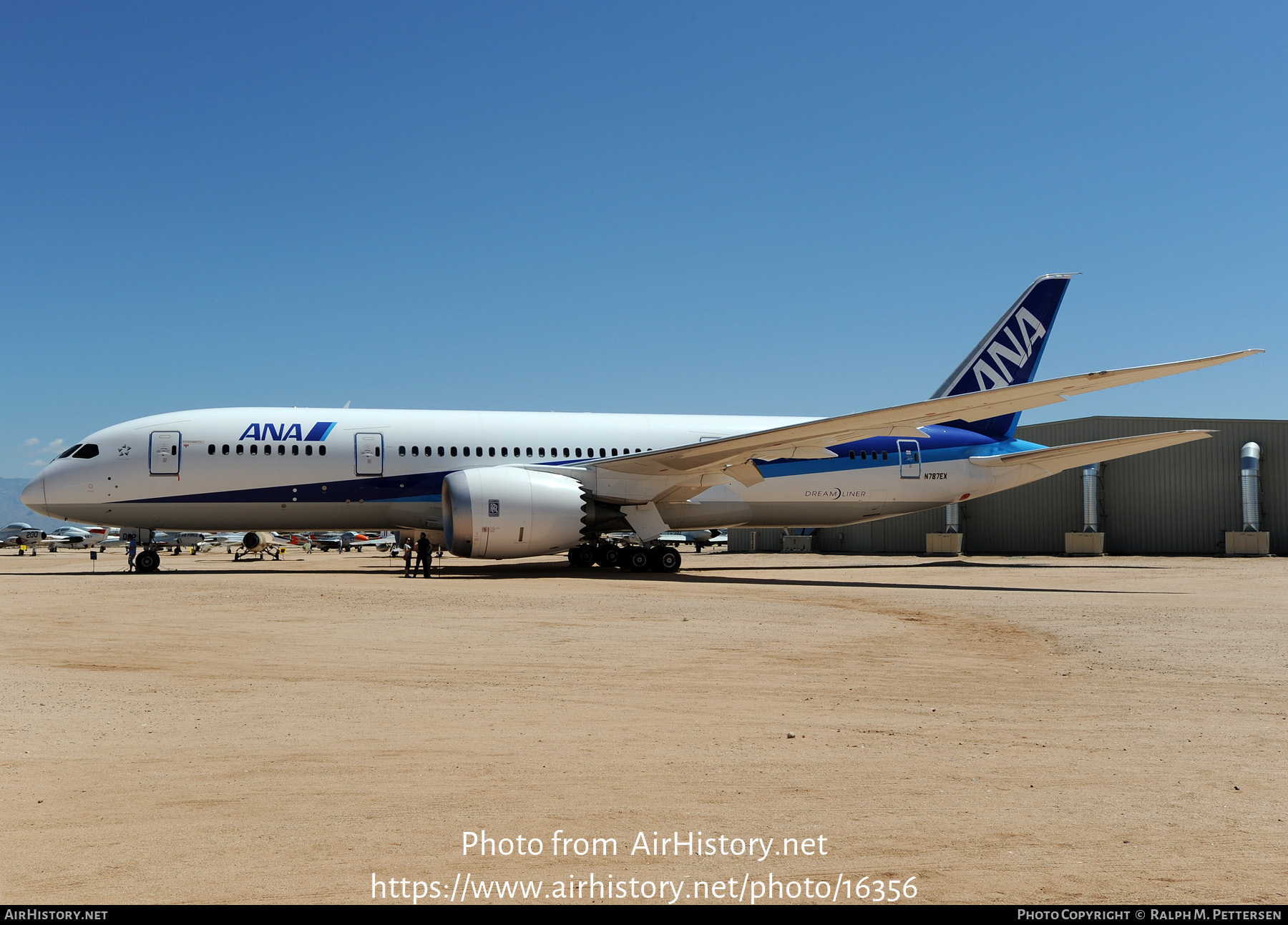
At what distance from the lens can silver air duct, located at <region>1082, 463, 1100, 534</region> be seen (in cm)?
3606

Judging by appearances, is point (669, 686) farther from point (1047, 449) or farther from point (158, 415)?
point (1047, 449)

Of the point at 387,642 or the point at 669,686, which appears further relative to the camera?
the point at 387,642

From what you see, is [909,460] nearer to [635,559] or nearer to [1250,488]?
[635,559]

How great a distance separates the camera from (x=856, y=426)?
19000 mm

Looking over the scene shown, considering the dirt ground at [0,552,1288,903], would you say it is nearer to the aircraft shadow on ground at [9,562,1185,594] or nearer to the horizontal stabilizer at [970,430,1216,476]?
the aircraft shadow on ground at [9,562,1185,594]

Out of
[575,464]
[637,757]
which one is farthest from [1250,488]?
[637,757]

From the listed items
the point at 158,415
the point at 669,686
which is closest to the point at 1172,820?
the point at 669,686

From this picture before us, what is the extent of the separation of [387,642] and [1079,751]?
666cm

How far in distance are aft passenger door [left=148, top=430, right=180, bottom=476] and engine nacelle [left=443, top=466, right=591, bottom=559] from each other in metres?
5.93

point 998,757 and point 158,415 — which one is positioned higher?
point 158,415

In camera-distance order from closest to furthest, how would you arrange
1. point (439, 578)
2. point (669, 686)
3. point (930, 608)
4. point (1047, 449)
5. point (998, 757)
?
point (998, 757) < point (669, 686) < point (930, 608) < point (439, 578) < point (1047, 449)

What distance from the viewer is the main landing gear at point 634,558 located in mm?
21797

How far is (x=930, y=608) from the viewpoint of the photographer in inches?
553

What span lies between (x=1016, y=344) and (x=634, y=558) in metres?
12.3
